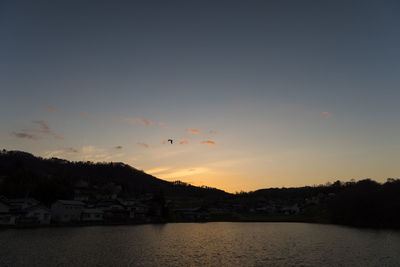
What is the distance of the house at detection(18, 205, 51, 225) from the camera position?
1748 inches

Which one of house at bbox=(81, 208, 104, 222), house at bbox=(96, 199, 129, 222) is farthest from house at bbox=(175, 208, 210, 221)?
house at bbox=(81, 208, 104, 222)

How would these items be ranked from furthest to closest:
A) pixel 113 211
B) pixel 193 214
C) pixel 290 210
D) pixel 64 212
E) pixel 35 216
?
1. pixel 290 210
2. pixel 193 214
3. pixel 113 211
4. pixel 64 212
5. pixel 35 216

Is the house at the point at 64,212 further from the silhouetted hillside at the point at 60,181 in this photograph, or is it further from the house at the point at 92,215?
the silhouetted hillside at the point at 60,181

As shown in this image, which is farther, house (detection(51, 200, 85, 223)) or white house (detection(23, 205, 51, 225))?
house (detection(51, 200, 85, 223))

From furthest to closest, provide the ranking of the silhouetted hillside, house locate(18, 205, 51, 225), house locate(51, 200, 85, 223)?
the silhouetted hillside < house locate(51, 200, 85, 223) < house locate(18, 205, 51, 225)

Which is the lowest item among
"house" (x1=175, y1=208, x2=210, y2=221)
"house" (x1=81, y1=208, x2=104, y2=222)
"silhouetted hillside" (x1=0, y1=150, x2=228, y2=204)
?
"house" (x1=175, y1=208, x2=210, y2=221)

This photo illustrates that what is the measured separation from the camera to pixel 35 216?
4562 cm

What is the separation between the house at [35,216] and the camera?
44406mm

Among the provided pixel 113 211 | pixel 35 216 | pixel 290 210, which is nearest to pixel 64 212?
pixel 35 216

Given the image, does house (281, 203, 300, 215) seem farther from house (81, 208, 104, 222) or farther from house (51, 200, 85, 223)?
house (51, 200, 85, 223)

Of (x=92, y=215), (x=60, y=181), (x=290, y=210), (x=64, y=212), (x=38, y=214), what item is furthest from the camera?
(x=290, y=210)

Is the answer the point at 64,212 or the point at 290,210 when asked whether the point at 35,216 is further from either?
the point at 290,210

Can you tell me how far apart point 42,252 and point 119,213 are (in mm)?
41631

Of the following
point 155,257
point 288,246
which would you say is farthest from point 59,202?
point 288,246
